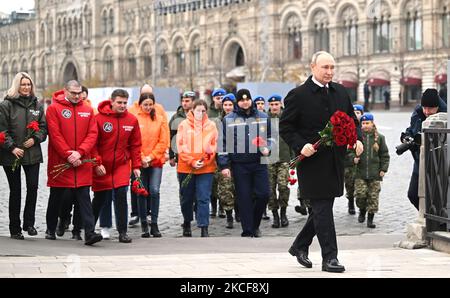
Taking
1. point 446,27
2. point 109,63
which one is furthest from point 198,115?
point 109,63

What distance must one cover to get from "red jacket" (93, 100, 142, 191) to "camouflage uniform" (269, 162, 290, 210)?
265cm

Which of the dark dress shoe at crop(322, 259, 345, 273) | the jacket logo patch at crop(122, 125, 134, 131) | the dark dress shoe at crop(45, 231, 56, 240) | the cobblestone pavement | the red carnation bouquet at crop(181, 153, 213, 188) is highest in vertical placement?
the jacket logo patch at crop(122, 125, 134, 131)

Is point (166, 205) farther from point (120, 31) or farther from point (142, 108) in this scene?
point (120, 31)

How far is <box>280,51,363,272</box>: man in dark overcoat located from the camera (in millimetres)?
7980

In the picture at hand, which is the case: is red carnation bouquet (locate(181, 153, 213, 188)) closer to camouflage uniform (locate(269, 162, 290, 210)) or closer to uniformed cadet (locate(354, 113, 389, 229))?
camouflage uniform (locate(269, 162, 290, 210))

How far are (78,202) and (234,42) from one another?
63.2 metres

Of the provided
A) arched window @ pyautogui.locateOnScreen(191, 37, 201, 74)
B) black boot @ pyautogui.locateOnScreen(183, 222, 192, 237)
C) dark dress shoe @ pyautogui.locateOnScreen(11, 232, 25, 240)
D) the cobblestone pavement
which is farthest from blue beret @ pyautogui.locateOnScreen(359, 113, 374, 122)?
arched window @ pyautogui.locateOnScreen(191, 37, 201, 74)

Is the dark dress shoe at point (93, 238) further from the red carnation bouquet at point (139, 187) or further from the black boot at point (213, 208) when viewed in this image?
the black boot at point (213, 208)

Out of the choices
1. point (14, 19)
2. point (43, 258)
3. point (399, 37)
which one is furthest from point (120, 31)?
point (43, 258)

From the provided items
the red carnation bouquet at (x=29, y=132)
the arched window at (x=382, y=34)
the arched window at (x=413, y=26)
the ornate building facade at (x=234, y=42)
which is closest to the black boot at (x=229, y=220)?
the red carnation bouquet at (x=29, y=132)

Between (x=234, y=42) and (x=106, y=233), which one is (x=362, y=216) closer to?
(x=106, y=233)

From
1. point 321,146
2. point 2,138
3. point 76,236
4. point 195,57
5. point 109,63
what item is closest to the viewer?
point 321,146

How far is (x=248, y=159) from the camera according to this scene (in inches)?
469

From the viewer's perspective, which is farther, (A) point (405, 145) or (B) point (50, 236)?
(B) point (50, 236)
